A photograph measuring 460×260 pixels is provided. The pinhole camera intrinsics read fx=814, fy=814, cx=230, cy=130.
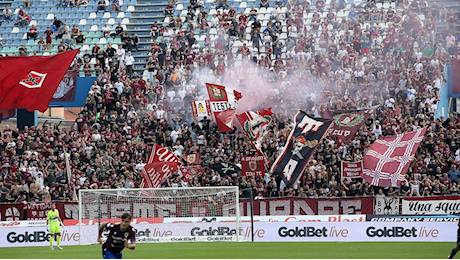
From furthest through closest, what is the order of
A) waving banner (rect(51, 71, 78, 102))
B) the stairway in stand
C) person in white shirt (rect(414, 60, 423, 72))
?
the stairway in stand
waving banner (rect(51, 71, 78, 102))
person in white shirt (rect(414, 60, 423, 72))

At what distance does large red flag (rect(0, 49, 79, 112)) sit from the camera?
109ft

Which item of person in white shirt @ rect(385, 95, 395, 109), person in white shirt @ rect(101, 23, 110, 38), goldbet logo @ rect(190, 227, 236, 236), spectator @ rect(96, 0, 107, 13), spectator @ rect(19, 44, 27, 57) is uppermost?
spectator @ rect(96, 0, 107, 13)

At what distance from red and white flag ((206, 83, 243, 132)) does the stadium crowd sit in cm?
114

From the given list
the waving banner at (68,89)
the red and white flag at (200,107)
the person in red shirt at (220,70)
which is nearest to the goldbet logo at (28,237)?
the red and white flag at (200,107)

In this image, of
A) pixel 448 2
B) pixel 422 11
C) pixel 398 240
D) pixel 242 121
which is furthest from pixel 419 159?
pixel 448 2

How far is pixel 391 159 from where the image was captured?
1097 inches

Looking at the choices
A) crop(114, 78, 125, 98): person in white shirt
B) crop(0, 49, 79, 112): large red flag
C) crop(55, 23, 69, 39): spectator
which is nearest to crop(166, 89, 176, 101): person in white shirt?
crop(114, 78, 125, 98): person in white shirt

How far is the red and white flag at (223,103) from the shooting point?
31.9 m

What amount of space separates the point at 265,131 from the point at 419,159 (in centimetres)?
570

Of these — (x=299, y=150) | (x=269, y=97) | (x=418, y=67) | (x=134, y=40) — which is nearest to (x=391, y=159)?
(x=299, y=150)

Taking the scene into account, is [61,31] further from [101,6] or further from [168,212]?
[168,212]

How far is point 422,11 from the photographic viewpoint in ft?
128

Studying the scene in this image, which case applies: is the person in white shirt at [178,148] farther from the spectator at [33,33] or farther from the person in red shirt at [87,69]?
the spectator at [33,33]

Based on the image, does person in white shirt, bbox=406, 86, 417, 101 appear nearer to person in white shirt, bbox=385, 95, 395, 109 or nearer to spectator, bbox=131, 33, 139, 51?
person in white shirt, bbox=385, 95, 395, 109
